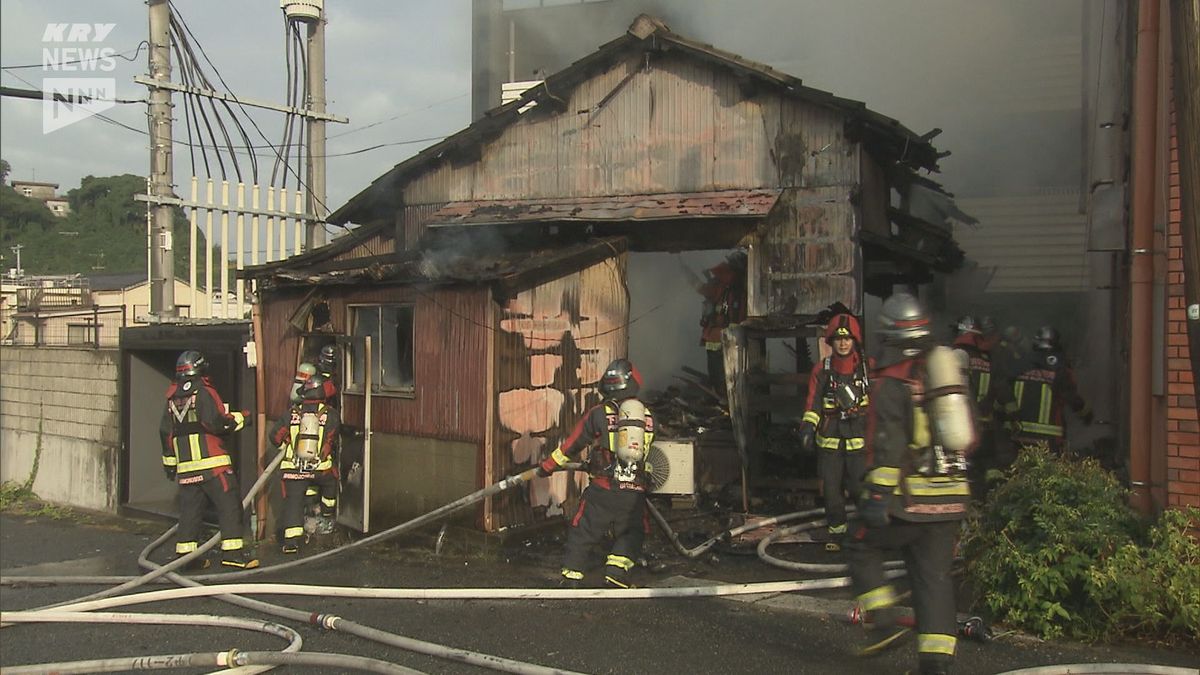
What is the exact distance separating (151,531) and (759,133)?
26.0 ft

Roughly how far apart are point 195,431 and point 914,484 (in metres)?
6.13

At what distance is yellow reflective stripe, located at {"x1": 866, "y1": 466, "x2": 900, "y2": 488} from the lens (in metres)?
4.24

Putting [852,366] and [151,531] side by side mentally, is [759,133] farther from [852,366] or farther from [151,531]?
[151,531]

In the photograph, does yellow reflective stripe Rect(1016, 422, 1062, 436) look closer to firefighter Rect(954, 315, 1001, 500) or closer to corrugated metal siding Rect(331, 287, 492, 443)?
firefighter Rect(954, 315, 1001, 500)

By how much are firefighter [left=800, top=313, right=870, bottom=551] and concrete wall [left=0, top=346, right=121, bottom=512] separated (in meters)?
8.78

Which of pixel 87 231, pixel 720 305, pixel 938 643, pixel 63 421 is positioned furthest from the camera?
pixel 87 231

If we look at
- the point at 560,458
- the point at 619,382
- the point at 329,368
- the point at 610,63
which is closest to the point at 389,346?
the point at 329,368

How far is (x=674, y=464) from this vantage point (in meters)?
8.34

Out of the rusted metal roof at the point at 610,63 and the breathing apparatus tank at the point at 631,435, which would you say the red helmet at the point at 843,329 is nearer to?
the breathing apparatus tank at the point at 631,435

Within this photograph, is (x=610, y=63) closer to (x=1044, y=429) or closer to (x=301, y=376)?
(x=301, y=376)

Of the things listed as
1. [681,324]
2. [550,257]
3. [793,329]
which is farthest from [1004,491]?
[681,324]

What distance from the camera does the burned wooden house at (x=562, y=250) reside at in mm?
8031

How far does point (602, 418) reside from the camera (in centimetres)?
654

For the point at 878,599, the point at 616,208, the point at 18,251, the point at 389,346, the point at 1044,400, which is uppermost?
the point at 18,251
